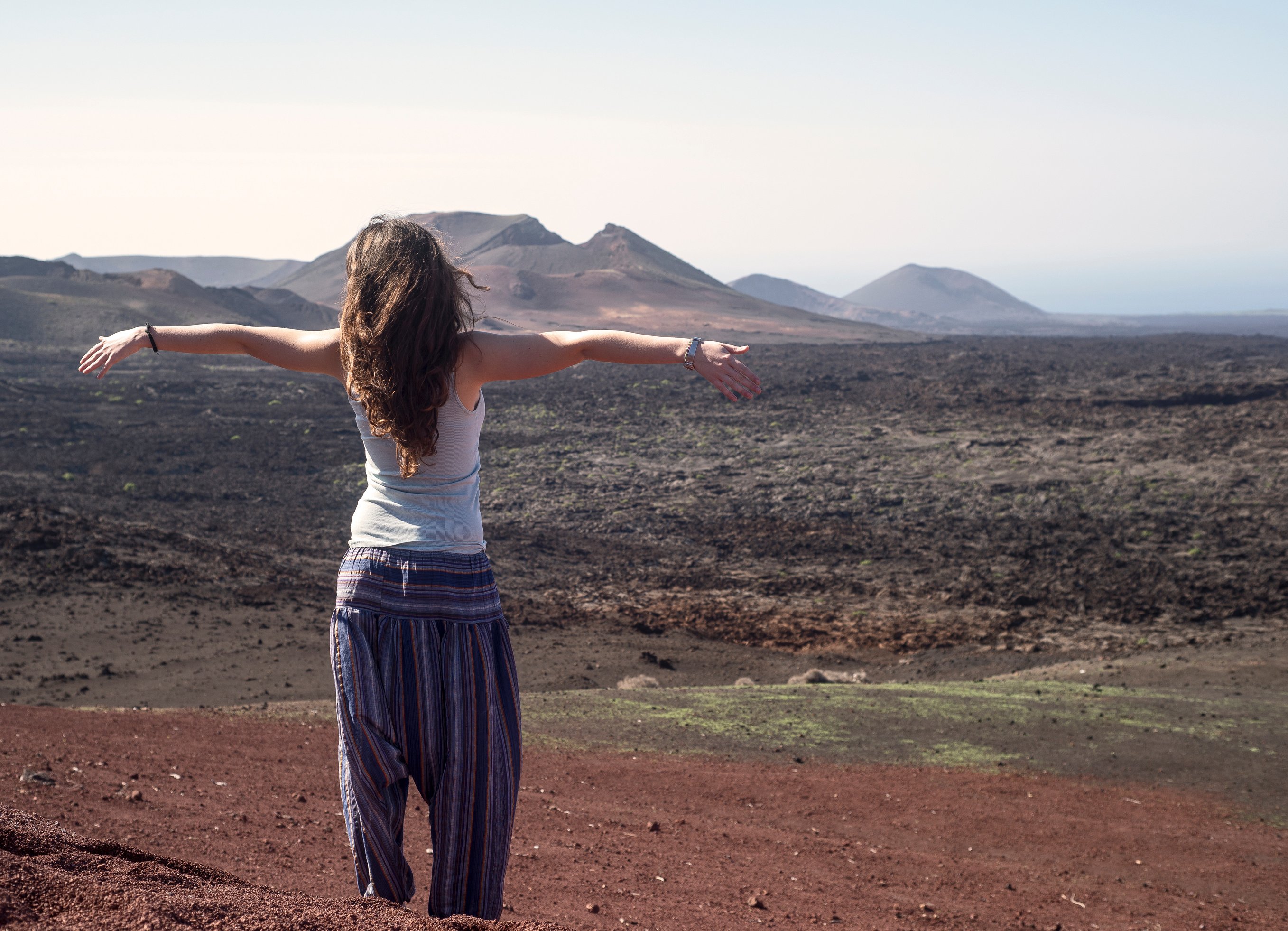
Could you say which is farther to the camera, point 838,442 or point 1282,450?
point 838,442

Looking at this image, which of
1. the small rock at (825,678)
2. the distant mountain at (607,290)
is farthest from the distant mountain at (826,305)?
the small rock at (825,678)

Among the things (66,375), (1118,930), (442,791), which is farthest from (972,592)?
(66,375)

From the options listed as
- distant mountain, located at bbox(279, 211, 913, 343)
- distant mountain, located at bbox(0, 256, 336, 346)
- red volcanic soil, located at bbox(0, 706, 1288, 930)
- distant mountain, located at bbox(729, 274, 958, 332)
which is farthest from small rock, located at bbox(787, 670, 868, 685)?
distant mountain, located at bbox(729, 274, 958, 332)

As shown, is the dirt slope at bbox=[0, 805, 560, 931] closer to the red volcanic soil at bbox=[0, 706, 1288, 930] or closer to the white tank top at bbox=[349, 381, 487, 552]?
the red volcanic soil at bbox=[0, 706, 1288, 930]

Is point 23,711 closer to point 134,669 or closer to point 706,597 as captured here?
point 134,669

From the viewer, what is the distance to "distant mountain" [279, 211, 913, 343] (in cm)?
6856

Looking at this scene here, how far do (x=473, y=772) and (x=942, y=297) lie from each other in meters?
178

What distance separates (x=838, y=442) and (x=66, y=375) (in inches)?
917

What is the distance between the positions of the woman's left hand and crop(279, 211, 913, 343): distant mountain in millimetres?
45005

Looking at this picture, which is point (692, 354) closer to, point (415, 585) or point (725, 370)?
point (725, 370)

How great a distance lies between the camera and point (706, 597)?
41.4 feet

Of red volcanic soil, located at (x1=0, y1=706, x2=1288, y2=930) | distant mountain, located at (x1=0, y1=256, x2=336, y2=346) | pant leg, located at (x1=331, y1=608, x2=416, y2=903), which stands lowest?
red volcanic soil, located at (x1=0, y1=706, x2=1288, y2=930)

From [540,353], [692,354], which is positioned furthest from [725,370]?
[540,353]

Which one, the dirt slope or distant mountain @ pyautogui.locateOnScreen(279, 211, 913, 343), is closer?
the dirt slope
